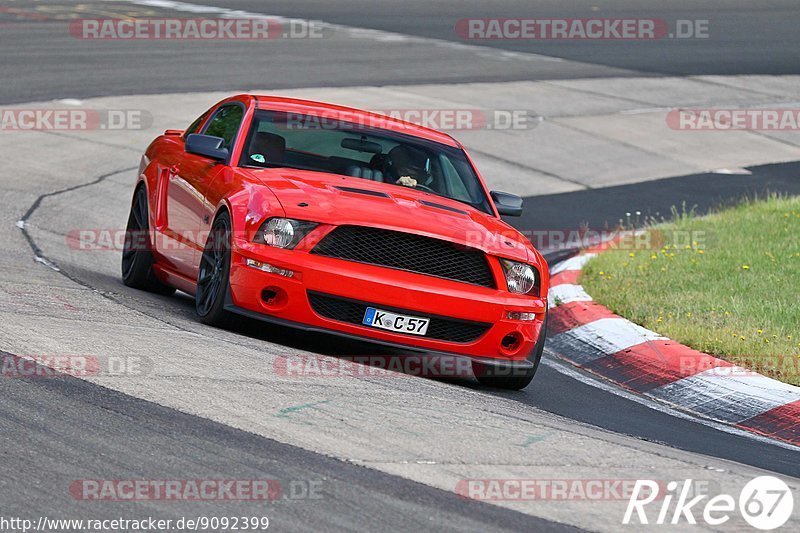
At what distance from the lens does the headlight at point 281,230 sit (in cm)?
782

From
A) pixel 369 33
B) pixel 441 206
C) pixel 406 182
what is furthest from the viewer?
pixel 369 33

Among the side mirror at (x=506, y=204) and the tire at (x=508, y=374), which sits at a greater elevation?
the side mirror at (x=506, y=204)

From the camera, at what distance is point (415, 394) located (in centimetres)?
698

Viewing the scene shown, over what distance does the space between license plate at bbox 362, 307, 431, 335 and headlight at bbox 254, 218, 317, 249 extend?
1.94ft

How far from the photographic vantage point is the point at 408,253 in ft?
25.8

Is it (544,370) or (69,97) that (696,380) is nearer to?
(544,370)

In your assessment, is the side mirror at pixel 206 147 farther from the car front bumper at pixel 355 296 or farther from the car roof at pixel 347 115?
the car front bumper at pixel 355 296

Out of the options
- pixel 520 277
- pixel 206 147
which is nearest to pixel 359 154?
pixel 206 147

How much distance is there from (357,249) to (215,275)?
0.92 meters

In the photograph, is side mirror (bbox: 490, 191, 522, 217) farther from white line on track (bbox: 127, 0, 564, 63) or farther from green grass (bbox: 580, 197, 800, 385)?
white line on track (bbox: 127, 0, 564, 63)

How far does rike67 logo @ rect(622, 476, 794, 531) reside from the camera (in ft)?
17.3

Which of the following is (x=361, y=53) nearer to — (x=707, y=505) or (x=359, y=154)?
→ (x=359, y=154)

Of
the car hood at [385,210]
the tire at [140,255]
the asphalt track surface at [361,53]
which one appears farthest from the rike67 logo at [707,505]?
the asphalt track surface at [361,53]

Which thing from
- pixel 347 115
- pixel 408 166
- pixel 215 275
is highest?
pixel 347 115
